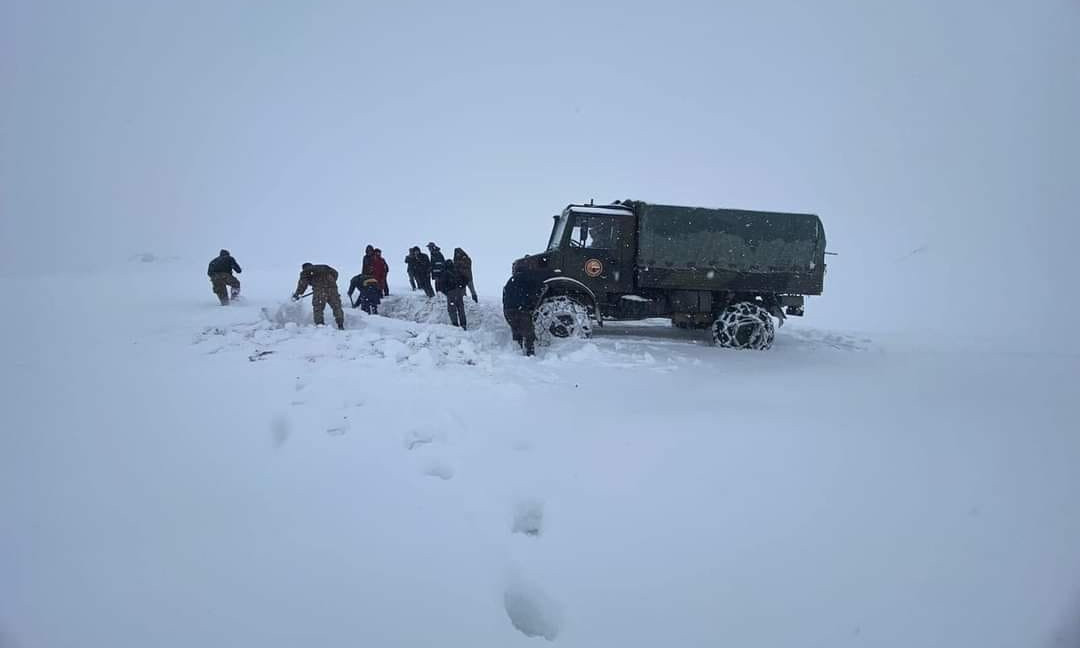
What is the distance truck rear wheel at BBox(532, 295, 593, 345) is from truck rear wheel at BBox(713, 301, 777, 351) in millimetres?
2427

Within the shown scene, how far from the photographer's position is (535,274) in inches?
324

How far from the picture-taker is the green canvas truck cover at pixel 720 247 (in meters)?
8.23

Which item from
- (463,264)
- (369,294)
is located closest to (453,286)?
(463,264)

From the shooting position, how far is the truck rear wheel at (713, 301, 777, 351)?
26.6 feet

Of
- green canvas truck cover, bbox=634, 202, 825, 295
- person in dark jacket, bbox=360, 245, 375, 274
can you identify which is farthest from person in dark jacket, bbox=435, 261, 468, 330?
green canvas truck cover, bbox=634, 202, 825, 295

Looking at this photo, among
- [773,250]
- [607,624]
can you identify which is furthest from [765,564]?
[773,250]

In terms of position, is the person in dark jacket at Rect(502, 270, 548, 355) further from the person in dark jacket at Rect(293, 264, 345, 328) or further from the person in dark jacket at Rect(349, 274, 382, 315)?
the person in dark jacket at Rect(349, 274, 382, 315)

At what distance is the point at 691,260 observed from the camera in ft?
27.0

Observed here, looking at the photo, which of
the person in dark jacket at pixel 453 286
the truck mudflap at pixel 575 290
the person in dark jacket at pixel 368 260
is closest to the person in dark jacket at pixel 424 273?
the person in dark jacket at pixel 368 260

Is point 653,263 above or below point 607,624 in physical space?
above

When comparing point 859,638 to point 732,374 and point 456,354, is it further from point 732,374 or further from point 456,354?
point 456,354

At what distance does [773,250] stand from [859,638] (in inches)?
272

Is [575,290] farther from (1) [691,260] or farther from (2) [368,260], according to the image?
(2) [368,260]

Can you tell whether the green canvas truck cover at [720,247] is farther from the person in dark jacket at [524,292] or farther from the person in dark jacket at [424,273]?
the person in dark jacket at [424,273]
